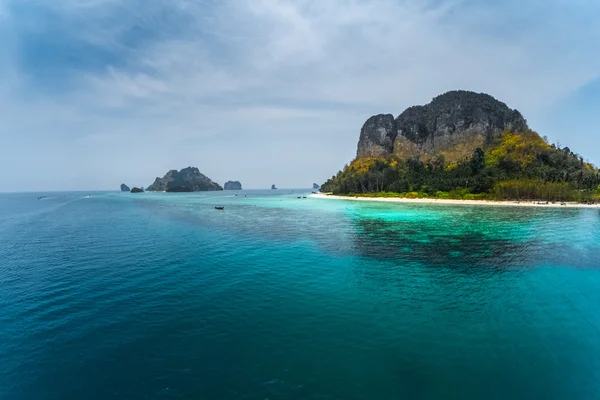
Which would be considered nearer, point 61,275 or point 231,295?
point 231,295

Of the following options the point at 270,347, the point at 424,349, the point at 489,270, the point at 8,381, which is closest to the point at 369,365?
the point at 424,349

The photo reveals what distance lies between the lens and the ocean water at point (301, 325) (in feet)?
42.5

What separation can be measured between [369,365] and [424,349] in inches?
141

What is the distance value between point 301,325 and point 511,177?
534 ft

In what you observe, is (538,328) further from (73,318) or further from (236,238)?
(236,238)

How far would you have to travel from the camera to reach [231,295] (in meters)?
23.6

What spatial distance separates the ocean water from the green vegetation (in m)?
106

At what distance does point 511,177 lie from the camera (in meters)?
142

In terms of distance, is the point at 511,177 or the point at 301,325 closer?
the point at 301,325

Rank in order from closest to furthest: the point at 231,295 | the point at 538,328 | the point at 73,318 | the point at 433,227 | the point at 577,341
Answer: the point at 577,341 → the point at 538,328 → the point at 73,318 → the point at 231,295 → the point at 433,227

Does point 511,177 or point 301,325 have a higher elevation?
point 511,177

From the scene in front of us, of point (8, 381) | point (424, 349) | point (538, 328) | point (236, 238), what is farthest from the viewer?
point (236, 238)

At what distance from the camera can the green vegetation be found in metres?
124

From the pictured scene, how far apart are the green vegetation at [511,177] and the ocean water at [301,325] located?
10562 centimetres
